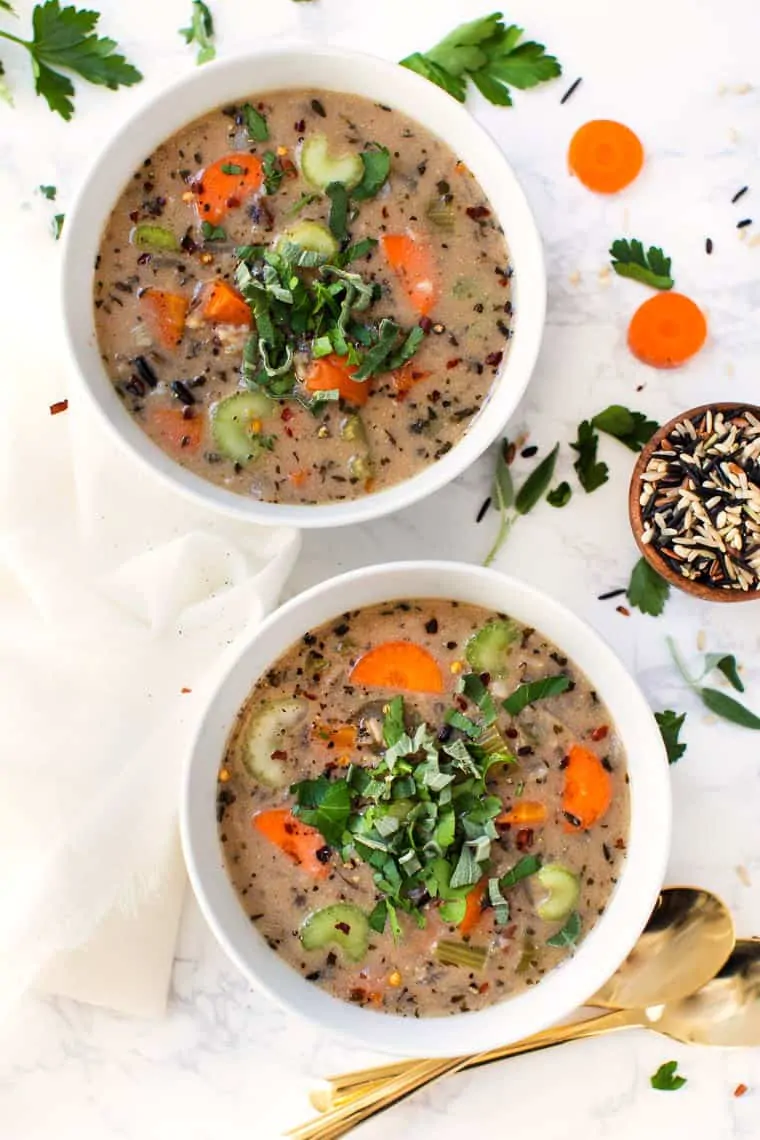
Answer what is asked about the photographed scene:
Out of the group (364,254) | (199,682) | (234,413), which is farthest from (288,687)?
(364,254)

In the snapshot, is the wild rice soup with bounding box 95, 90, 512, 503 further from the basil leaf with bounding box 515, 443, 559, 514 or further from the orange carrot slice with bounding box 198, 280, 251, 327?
the basil leaf with bounding box 515, 443, 559, 514

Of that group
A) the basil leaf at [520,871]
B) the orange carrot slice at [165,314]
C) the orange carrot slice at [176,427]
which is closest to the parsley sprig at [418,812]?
the basil leaf at [520,871]

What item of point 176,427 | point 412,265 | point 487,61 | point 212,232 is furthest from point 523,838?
point 487,61

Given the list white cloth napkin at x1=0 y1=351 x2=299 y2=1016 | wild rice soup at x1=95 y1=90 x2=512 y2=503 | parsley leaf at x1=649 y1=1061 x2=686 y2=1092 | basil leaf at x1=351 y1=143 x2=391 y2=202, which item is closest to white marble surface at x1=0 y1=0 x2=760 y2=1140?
parsley leaf at x1=649 y1=1061 x2=686 y2=1092

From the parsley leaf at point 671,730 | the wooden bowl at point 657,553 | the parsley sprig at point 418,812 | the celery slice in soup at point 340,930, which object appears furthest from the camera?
the parsley leaf at point 671,730

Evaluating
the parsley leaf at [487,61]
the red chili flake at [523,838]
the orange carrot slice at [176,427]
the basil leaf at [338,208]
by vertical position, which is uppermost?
the parsley leaf at [487,61]

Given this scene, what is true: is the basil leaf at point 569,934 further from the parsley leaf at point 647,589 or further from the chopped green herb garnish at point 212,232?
the chopped green herb garnish at point 212,232

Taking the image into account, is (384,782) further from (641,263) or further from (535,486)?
(641,263)

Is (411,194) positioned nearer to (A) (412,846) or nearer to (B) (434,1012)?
(A) (412,846)
